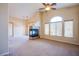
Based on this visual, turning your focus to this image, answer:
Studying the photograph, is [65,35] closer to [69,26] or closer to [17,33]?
[69,26]

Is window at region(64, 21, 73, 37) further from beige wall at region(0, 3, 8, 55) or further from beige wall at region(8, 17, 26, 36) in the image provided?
beige wall at region(8, 17, 26, 36)

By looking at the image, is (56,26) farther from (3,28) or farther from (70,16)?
(3,28)

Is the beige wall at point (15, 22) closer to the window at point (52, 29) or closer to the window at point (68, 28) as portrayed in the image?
the window at point (52, 29)

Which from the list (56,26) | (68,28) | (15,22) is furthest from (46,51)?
(15,22)

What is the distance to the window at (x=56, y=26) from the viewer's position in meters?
8.17

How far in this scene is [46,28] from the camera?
9.78 meters

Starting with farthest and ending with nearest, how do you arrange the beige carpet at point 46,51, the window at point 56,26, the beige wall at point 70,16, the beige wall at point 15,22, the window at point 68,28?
1. the beige wall at point 15,22
2. the window at point 56,26
3. the window at point 68,28
4. the beige wall at point 70,16
5. the beige carpet at point 46,51

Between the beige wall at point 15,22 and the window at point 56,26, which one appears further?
the beige wall at point 15,22

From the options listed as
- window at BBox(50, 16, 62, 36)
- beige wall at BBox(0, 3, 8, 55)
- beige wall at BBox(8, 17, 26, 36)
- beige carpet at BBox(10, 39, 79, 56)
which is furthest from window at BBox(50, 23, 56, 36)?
beige wall at BBox(0, 3, 8, 55)

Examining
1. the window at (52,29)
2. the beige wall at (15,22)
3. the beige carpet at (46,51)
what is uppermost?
the beige wall at (15,22)

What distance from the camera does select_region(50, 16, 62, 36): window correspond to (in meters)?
8.17

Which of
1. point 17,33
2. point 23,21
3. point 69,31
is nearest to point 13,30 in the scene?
point 17,33

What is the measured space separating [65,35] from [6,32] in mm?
4354

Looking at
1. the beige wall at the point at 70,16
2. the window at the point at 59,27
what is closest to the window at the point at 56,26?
the window at the point at 59,27
